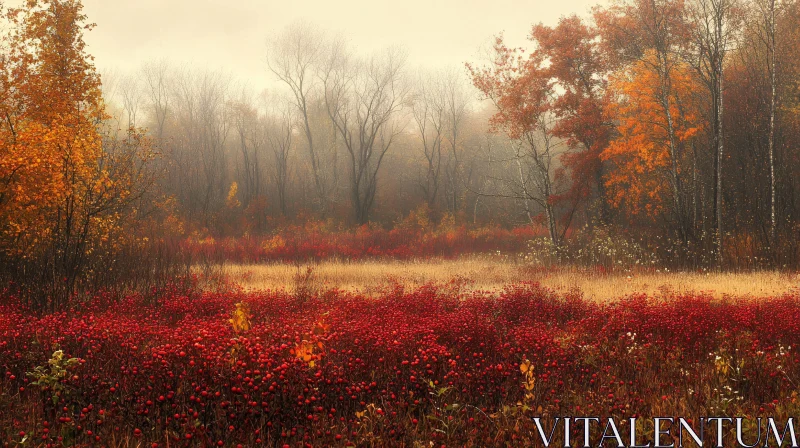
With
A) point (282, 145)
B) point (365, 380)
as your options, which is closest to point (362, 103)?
point (282, 145)

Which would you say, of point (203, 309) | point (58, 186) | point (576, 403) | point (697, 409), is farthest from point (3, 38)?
point (697, 409)

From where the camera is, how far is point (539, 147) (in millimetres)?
37625

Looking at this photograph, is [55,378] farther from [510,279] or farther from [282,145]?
[282,145]

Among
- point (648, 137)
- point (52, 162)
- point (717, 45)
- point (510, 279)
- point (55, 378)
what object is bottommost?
point (510, 279)

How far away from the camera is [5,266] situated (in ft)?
33.0

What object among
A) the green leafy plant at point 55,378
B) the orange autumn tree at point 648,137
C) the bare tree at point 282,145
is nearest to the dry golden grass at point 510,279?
the orange autumn tree at point 648,137

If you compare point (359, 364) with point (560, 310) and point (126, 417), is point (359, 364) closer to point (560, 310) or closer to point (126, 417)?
point (126, 417)

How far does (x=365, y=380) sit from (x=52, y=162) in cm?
725

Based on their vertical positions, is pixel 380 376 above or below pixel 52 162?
below

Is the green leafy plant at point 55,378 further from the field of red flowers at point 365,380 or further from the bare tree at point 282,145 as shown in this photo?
the bare tree at point 282,145

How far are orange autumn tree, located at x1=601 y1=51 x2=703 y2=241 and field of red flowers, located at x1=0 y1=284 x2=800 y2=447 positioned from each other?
1291cm

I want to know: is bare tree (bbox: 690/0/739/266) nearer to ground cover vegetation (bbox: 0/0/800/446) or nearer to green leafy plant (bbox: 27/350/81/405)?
ground cover vegetation (bbox: 0/0/800/446)

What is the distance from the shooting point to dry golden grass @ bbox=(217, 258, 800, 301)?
36.8 feet

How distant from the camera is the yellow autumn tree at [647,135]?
62.6ft
